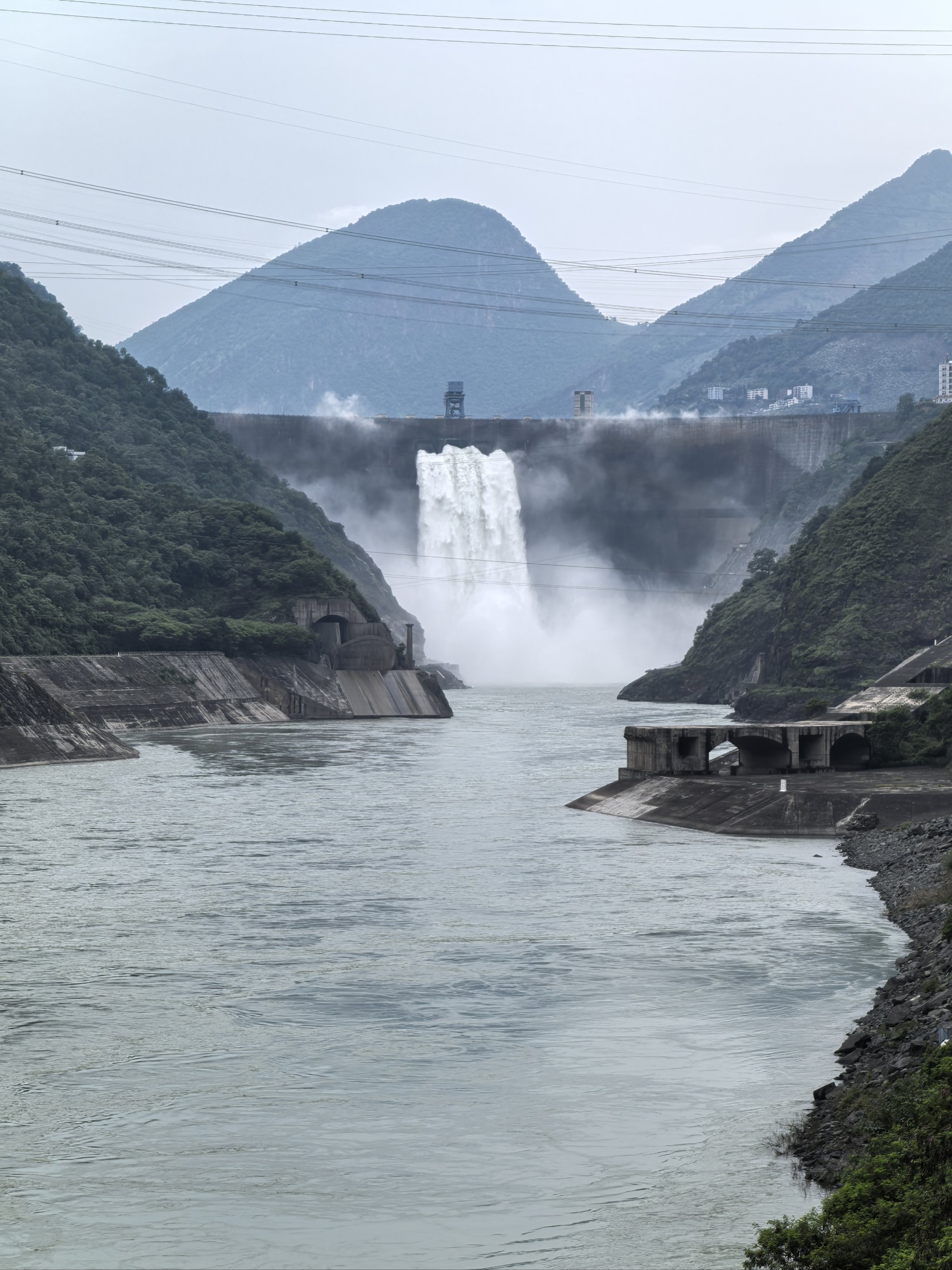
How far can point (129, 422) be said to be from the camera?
16125cm

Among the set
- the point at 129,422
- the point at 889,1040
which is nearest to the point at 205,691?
the point at 129,422

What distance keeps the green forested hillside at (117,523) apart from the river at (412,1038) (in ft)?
182

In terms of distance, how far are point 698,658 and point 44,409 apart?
216ft

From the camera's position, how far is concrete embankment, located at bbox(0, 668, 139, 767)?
73812 millimetres

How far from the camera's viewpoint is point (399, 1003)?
27359mm

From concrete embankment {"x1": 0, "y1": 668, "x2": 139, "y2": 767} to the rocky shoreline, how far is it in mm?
48230

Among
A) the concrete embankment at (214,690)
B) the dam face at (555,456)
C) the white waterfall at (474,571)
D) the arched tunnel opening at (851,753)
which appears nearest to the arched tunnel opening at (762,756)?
the arched tunnel opening at (851,753)

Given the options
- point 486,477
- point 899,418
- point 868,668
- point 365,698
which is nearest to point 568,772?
point 868,668

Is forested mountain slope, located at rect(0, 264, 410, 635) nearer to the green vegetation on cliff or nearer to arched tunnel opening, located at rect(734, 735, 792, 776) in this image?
arched tunnel opening, located at rect(734, 735, 792, 776)

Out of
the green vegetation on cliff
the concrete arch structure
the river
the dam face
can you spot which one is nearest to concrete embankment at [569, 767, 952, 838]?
the concrete arch structure

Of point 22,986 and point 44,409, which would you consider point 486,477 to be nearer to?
point 44,409

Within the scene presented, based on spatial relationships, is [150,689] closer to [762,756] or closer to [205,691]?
[205,691]

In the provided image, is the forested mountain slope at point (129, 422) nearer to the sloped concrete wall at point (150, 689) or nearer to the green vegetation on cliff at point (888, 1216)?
the sloped concrete wall at point (150, 689)

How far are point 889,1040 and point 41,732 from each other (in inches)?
2364
